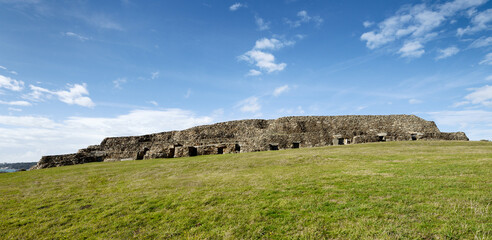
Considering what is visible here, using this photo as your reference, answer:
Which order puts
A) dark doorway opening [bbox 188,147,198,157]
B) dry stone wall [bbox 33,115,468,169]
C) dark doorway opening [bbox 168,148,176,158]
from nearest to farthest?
dark doorway opening [bbox 188,147,198,157] < dark doorway opening [bbox 168,148,176,158] < dry stone wall [bbox 33,115,468,169]

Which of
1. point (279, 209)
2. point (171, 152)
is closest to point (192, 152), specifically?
point (171, 152)

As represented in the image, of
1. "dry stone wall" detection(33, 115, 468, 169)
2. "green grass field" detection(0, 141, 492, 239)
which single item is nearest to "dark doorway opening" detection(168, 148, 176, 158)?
"dry stone wall" detection(33, 115, 468, 169)

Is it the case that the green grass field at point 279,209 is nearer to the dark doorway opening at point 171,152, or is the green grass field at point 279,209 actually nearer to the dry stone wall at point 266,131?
the dark doorway opening at point 171,152

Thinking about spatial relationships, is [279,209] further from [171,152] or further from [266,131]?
[266,131]

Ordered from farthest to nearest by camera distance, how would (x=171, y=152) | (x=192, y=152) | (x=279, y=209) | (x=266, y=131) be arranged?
(x=266, y=131), (x=171, y=152), (x=192, y=152), (x=279, y=209)

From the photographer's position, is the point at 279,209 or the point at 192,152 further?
the point at 192,152

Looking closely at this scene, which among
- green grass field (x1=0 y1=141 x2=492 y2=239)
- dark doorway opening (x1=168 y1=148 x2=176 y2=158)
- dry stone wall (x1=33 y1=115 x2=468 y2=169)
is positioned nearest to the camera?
green grass field (x1=0 y1=141 x2=492 y2=239)

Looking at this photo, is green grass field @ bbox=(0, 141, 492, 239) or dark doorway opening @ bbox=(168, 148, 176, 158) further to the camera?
dark doorway opening @ bbox=(168, 148, 176, 158)

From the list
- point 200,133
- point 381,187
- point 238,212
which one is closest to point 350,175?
point 381,187

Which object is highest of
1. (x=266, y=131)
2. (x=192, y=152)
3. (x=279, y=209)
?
(x=266, y=131)

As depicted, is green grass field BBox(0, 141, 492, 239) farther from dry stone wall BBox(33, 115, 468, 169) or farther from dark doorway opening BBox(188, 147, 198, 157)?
dry stone wall BBox(33, 115, 468, 169)

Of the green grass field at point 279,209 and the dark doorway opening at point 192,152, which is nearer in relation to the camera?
the green grass field at point 279,209

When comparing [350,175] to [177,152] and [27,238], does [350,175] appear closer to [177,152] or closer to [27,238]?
[27,238]

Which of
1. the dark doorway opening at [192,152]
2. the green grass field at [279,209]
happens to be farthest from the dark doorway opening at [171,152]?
the green grass field at [279,209]
